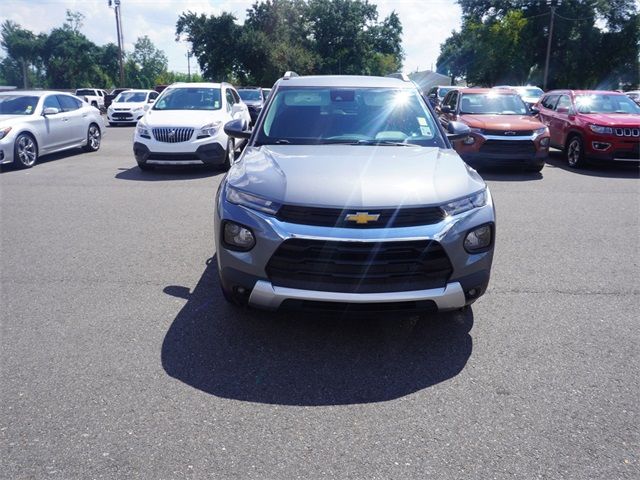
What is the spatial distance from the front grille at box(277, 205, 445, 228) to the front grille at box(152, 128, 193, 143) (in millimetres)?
7573

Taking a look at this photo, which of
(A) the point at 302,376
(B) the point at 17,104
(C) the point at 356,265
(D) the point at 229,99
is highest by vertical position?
(D) the point at 229,99

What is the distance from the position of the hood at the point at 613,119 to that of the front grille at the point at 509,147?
200 centimetres

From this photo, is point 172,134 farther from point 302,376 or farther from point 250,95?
point 250,95

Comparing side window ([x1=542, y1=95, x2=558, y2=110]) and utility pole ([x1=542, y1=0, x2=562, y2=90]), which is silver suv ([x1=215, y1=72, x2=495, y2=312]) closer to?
side window ([x1=542, y1=95, x2=558, y2=110])

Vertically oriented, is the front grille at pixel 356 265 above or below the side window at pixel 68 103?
below

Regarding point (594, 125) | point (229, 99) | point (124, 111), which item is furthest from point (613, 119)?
point (124, 111)

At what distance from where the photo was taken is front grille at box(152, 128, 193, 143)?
1039 cm

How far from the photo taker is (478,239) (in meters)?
3.58

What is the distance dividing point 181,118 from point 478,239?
8.50 m

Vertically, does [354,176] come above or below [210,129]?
above

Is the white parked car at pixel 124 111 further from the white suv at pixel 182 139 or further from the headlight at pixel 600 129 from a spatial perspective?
the headlight at pixel 600 129

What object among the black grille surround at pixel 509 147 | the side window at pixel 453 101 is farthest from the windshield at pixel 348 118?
the side window at pixel 453 101

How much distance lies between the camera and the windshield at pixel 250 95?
26.5 metres

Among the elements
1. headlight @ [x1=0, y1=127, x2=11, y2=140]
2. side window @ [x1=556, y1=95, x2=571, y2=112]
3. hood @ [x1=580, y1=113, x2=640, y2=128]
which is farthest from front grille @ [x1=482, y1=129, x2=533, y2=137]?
headlight @ [x1=0, y1=127, x2=11, y2=140]
